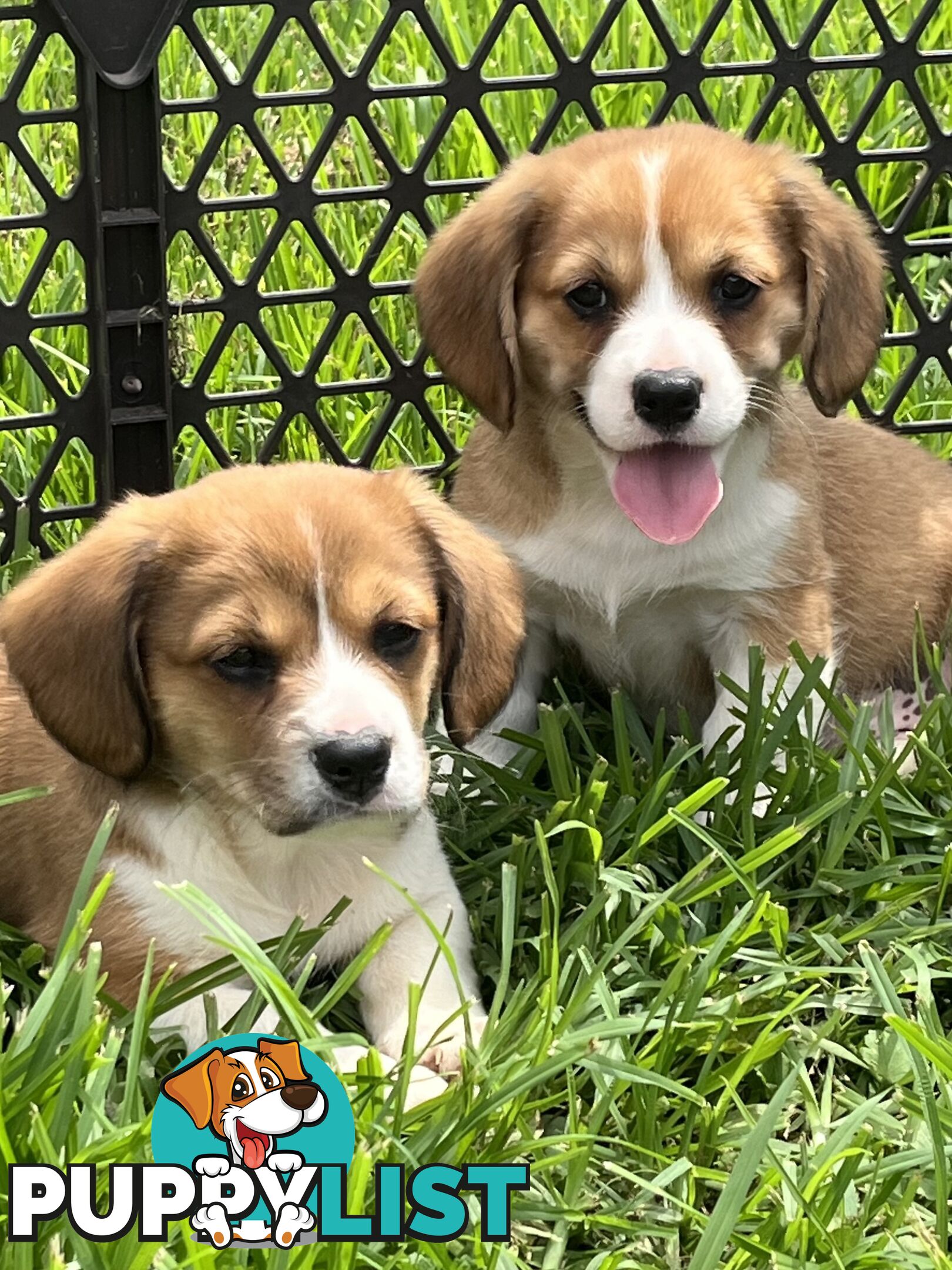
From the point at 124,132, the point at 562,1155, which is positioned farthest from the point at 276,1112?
the point at 124,132

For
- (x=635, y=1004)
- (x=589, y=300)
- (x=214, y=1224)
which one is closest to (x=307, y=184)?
(x=589, y=300)

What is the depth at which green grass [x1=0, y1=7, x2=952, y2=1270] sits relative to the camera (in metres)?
2.34

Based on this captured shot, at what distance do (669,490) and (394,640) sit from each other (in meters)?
0.82

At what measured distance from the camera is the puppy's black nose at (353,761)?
2572mm

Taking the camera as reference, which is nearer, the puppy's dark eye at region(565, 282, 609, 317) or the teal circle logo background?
the teal circle logo background

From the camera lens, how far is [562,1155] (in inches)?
94.4

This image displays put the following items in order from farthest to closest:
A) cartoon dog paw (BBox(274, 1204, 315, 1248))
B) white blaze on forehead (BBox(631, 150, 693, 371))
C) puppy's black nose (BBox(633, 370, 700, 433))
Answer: white blaze on forehead (BBox(631, 150, 693, 371))
puppy's black nose (BBox(633, 370, 700, 433))
cartoon dog paw (BBox(274, 1204, 315, 1248))

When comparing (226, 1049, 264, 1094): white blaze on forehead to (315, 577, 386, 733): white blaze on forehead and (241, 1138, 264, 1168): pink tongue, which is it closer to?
(241, 1138, 264, 1168): pink tongue

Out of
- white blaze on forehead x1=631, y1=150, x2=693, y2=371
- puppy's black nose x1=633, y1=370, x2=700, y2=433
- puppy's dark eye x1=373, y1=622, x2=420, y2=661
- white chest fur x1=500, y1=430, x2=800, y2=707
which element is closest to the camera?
puppy's dark eye x1=373, y1=622, x2=420, y2=661

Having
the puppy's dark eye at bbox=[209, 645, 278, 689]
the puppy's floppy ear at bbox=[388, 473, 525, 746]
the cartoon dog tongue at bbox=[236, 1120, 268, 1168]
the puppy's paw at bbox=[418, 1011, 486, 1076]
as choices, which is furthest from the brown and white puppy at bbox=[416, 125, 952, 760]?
the cartoon dog tongue at bbox=[236, 1120, 268, 1168]

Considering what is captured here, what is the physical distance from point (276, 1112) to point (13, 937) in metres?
0.94

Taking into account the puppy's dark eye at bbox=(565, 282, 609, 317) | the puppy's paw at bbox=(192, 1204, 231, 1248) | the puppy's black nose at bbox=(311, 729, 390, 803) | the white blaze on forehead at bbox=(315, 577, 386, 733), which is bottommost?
the puppy's paw at bbox=(192, 1204, 231, 1248)

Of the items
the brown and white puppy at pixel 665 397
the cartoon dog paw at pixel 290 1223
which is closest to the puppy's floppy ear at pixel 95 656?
the cartoon dog paw at pixel 290 1223

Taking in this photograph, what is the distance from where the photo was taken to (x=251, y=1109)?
89.2 inches
